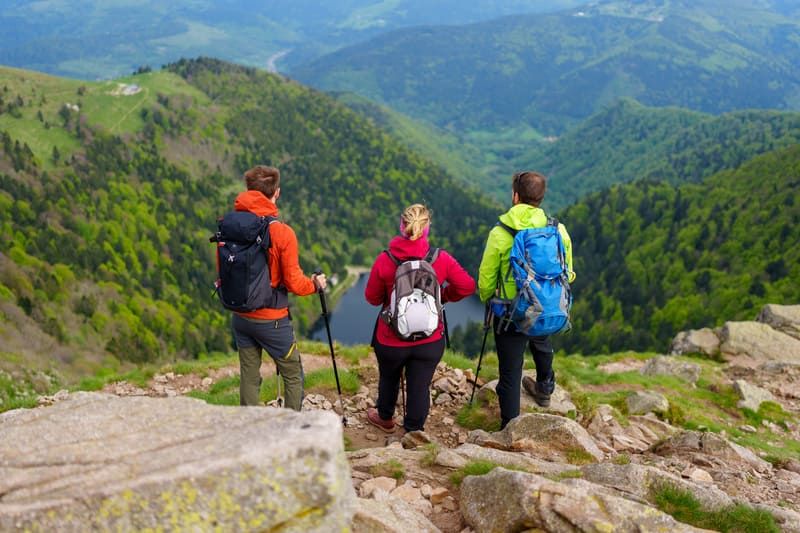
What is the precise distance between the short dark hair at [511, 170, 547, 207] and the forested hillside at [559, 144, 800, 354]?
90418 millimetres

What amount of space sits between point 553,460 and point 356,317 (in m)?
155

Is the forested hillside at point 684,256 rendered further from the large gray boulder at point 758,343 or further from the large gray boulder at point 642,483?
the large gray boulder at point 642,483

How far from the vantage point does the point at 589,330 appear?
120500mm

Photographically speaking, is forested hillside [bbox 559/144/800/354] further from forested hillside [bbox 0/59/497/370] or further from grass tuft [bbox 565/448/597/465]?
grass tuft [bbox 565/448/597/465]

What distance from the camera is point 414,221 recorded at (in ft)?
27.8

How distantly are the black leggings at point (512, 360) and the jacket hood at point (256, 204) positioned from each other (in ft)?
13.9

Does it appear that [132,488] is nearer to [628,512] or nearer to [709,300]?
[628,512]

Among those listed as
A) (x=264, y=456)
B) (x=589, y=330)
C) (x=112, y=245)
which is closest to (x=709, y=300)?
(x=589, y=330)

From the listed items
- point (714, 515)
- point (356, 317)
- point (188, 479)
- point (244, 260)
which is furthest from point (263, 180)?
point (356, 317)

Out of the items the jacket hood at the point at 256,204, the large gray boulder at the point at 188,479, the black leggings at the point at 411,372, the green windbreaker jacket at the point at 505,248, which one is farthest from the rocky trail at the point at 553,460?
the jacket hood at the point at 256,204

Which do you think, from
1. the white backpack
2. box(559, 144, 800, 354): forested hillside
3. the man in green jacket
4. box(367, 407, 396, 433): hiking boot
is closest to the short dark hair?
the man in green jacket

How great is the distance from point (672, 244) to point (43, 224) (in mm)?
144641

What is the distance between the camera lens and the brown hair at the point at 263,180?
8527 millimetres

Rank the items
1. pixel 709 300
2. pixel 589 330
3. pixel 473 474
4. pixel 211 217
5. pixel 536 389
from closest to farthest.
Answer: pixel 473 474, pixel 536 389, pixel 709 300, pixel 589 330, pixel 211 217
